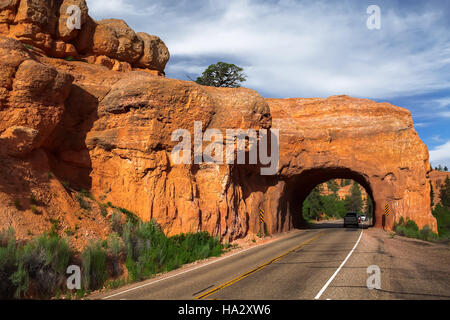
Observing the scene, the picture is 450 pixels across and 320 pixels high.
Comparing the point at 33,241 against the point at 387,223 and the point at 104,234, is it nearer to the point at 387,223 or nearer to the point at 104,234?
the point at 104,234

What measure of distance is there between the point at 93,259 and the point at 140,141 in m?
9.76

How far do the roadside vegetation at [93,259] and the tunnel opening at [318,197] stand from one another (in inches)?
771

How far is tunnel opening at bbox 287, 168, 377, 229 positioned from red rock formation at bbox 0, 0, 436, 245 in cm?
224

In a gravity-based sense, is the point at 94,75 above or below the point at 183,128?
above

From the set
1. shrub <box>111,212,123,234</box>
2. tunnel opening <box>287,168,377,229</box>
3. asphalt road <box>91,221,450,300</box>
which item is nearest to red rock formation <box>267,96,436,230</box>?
tunnel opening <box>287,168,377,229</box>

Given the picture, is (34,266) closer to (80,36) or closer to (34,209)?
(34,209)

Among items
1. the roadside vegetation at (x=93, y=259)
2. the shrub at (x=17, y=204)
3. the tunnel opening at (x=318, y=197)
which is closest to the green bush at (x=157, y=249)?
the roadside vegetation at (x=93, y=259)

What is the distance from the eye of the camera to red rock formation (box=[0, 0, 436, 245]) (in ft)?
51.4

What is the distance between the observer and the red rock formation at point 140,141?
15.7 m

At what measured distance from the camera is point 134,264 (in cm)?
1368

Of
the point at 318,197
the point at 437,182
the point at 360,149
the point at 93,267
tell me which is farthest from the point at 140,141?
the point at 437,182
